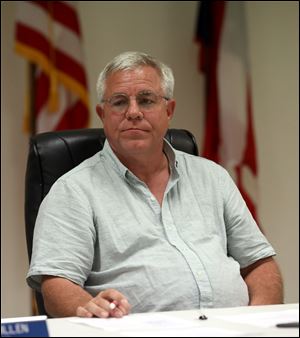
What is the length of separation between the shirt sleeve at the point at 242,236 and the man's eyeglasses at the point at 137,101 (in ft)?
1.18

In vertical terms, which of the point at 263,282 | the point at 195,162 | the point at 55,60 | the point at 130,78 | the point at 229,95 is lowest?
the point at 263,282

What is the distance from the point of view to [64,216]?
1.97 m

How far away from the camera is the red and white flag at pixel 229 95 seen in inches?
145

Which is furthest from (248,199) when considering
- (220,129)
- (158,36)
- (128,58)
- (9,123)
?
(128,58)

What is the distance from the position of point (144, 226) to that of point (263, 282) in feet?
1.35

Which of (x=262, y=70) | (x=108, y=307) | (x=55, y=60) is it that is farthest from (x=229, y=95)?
(x=108, y=307)

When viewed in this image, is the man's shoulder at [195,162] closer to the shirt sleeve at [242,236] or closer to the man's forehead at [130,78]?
the shirt sleeve at [242,236]

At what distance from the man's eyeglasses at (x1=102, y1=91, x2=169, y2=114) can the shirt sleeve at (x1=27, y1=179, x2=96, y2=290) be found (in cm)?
30

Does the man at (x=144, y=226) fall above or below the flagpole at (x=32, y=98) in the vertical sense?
below

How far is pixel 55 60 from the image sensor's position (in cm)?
346

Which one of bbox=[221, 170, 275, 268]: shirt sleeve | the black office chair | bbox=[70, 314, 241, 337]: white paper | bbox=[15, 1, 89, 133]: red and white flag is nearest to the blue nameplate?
bbox=[70, 314, 241, 337]: white paper

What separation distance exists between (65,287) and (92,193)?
0.32 m

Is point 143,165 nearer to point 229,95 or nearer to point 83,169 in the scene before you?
point 83,169

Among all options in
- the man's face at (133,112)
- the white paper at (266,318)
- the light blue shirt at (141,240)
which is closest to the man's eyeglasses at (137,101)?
the man's face at (133,112)
